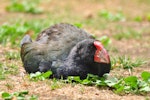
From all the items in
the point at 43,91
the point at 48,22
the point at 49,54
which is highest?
the point at 48,22

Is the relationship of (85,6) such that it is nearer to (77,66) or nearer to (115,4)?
(115,4)

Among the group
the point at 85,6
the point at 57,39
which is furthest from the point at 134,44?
the point at 85,6

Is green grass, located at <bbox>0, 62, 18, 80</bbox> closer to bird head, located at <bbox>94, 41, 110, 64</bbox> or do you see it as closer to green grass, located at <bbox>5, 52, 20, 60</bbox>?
green grass, located at <bbox>5, 52, 20, 60</bbox>

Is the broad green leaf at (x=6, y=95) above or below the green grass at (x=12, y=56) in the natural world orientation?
below

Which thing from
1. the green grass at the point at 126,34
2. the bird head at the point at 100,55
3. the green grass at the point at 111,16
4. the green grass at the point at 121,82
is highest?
the green grass at the point at 111,16

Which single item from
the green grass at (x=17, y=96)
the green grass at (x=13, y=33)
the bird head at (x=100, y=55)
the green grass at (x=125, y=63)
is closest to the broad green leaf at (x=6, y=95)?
the green grass at (x=17, y=96)

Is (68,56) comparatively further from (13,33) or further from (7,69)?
(13,33)

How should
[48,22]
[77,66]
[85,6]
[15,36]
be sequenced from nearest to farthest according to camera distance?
[77,66], [15,36], [48,22], [85,6]

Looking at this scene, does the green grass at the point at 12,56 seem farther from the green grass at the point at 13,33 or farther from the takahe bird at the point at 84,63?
the takahe bird at the point at 84,63
